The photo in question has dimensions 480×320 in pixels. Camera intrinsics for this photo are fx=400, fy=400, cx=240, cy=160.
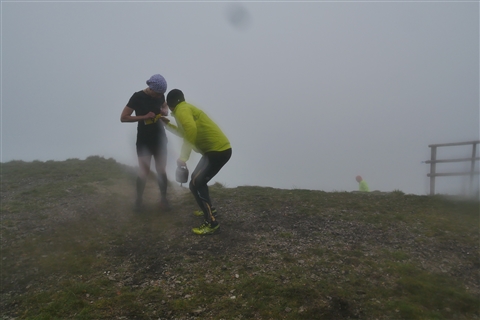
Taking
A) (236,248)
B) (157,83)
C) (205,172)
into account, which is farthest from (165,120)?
(236,248)

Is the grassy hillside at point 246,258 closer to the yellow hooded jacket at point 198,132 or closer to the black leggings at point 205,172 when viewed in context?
the black leggings at point 205,172

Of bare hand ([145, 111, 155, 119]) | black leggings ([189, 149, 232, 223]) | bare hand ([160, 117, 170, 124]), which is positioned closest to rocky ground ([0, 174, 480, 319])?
black leggings ([189, 149, 232, 223])

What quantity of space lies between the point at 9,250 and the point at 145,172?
262 centimetres

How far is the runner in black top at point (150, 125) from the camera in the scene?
23.6ft

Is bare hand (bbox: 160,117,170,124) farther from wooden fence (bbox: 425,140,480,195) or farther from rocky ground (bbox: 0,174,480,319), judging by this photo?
wooden fence (bbox: 425,140,480,195)

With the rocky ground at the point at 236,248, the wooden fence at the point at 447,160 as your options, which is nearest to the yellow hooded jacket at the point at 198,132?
the rocky ground at the point at 236,248

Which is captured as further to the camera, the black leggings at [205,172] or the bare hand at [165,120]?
the bare hand at [165,120]

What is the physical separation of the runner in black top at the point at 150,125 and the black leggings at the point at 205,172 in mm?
1439

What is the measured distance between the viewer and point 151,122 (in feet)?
24.5

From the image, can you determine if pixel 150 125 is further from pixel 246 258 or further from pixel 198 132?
pixel 246 258

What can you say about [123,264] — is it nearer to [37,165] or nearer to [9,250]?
[9,250]

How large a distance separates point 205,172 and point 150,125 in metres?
1.73

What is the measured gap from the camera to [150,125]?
→ 7.52 m

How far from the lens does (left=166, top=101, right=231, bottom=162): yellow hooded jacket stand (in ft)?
20.2
